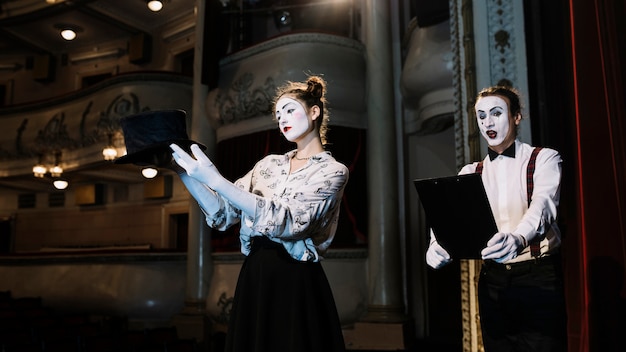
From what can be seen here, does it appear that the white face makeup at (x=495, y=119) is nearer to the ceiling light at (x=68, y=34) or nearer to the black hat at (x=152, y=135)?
the black hat at (x=152, y=135)

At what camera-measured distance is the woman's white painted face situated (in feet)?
6.30

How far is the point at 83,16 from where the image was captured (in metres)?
11.4

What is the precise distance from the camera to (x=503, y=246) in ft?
5.55

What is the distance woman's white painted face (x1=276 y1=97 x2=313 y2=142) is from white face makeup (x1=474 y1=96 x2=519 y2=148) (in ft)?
2.04

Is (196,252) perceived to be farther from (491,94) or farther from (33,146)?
(491,94)

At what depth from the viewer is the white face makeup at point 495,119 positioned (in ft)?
6.47

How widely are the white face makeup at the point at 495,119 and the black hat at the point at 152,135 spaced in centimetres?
98

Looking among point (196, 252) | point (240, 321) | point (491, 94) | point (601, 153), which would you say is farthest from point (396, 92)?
point (240, 321)

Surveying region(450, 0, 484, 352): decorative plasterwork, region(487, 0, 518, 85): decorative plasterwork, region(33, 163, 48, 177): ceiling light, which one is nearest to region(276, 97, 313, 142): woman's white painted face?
region(450, 0, 484, 352): decorative plasterwork

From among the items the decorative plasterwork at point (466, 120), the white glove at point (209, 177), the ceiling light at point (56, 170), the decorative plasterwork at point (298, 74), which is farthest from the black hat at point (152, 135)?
the ceiling light at point (56, 170)

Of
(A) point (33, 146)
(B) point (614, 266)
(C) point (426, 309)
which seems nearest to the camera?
(B) point (614, 266)

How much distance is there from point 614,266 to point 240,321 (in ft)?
5.76

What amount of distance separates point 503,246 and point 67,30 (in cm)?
1182

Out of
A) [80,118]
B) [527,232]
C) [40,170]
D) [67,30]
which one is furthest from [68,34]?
[527,232]
